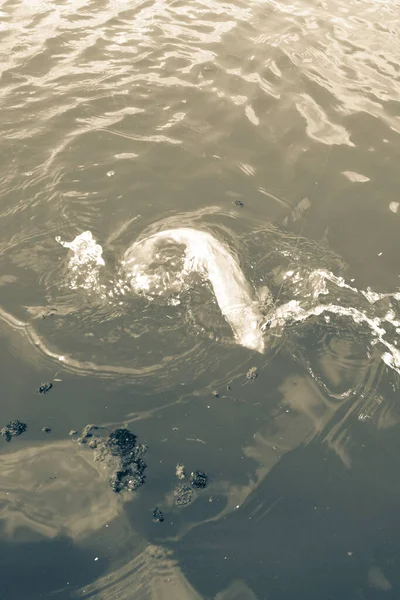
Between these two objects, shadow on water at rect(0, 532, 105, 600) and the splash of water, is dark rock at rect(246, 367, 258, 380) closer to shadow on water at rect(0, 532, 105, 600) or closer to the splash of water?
the splash of water

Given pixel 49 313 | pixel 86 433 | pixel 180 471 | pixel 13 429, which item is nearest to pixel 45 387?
pixel 13 429

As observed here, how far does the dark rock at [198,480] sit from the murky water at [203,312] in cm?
10

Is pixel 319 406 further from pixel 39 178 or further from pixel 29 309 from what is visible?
pixel 39 178

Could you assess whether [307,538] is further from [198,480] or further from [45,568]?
[45,568]

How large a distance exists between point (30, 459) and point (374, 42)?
10768 mm

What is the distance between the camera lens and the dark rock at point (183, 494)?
481cm

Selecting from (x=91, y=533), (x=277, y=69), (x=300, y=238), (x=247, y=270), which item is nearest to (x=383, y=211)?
(x=300, y=238)

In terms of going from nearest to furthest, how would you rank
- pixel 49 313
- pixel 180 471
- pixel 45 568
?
pixel 45 568
pixel 180 471
pixel 49 313

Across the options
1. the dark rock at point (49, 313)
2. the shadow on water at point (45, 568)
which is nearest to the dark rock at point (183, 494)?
the shadow on water at point (45, 568)

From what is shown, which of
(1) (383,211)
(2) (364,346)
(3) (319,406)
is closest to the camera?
(3) (319,406)

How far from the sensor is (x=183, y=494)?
15.9 feet

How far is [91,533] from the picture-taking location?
4695mm

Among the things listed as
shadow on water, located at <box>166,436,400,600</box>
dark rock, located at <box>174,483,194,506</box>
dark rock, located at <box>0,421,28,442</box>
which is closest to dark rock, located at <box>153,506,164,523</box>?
dark rock, located at <box>174,483,194,506</box>

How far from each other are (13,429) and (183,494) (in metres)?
1.98
